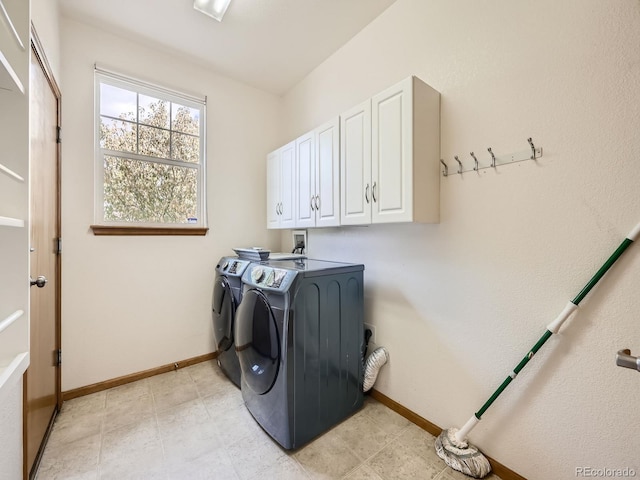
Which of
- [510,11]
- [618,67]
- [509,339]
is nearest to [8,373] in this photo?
[509,339]

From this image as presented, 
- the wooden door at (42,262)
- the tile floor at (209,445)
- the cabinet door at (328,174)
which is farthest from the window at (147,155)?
the tile floor at (209,445)

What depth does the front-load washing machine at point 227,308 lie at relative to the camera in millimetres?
2158

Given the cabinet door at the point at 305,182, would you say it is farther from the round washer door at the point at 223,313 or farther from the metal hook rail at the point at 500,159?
the metal hook rail at the point at 500,159

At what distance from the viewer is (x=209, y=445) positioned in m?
1.59

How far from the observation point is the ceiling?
192 centimetres

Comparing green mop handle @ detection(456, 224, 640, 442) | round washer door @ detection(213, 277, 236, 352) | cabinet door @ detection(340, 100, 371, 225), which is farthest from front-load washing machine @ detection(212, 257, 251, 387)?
green mop handle @ detection(456, 224, 640, 442)

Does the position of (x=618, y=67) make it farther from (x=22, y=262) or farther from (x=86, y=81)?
(x=86, y=81)

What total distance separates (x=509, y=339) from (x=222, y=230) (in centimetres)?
245

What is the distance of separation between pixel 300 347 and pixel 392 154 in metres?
1.23

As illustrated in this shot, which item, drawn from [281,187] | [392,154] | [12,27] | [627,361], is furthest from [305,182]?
[627,361]

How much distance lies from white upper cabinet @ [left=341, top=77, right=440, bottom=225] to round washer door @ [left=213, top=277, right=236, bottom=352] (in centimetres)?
124

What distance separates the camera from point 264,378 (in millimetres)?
1632

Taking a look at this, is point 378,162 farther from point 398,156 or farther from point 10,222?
point 10,222

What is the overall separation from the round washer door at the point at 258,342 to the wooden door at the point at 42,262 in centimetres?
103
